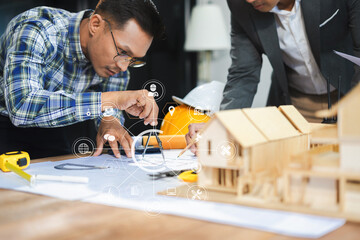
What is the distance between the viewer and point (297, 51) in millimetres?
1672

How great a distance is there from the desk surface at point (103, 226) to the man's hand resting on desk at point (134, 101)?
63cm

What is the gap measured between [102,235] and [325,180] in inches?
13.8

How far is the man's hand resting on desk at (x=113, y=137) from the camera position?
1.30m

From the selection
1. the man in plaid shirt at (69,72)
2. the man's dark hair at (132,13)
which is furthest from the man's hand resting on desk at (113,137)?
the man's dark hair at (132,13)

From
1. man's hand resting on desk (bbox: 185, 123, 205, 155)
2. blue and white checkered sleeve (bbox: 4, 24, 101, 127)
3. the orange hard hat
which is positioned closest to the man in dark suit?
the orange hard hat

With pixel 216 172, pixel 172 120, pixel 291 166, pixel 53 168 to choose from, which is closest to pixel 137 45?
pixel 172 120

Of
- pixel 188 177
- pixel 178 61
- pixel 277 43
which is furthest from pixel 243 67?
pixel 178 61

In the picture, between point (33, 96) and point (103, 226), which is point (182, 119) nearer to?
point (33, 96)

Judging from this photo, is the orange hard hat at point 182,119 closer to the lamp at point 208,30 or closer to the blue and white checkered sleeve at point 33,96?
the blue and white checkered sleeve at point 33,96

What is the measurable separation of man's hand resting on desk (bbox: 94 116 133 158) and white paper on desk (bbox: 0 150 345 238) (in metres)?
0.25

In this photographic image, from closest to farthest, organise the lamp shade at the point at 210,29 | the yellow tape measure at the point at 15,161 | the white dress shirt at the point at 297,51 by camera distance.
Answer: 1. the yellow tape measure at the point at 15,161
2. the white dress shirt at the point at 297,51
3. the lamp shade at the point at 210,29

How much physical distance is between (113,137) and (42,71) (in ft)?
1.19

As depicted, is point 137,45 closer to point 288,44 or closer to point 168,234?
point 288,44

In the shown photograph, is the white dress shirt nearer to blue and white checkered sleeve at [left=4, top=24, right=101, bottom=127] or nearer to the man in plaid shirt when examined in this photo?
the man in plaid shirt
